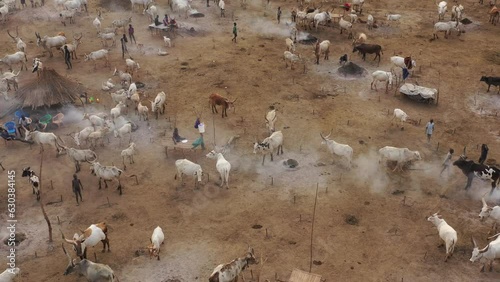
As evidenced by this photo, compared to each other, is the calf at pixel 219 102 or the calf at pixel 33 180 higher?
the calf at pixel 219 102

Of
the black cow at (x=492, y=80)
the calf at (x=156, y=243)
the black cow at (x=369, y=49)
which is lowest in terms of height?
the calf at (x=156, y=243)

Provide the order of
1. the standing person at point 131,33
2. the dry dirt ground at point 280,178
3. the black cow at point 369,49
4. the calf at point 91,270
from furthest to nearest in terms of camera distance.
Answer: the standing person at point 131,33, the black cow at point 369,49, the dry dirt ground at point 280,178, the calf at point 91,270

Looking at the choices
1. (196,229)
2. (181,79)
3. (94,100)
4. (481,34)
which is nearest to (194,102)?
(181,79)

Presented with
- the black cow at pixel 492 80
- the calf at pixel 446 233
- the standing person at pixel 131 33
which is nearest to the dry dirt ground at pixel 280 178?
the calf at pixel 446 233

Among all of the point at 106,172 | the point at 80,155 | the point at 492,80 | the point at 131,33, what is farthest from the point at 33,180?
the point at 492,80

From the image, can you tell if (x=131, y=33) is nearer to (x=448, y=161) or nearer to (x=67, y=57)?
(x=67, y=57)

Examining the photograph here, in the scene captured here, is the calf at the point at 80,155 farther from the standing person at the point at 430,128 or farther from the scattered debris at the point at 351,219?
the standing person at the point at 430,128

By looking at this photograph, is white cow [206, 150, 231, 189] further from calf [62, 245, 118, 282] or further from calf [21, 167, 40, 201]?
calf [21, 167, 40, 201]
